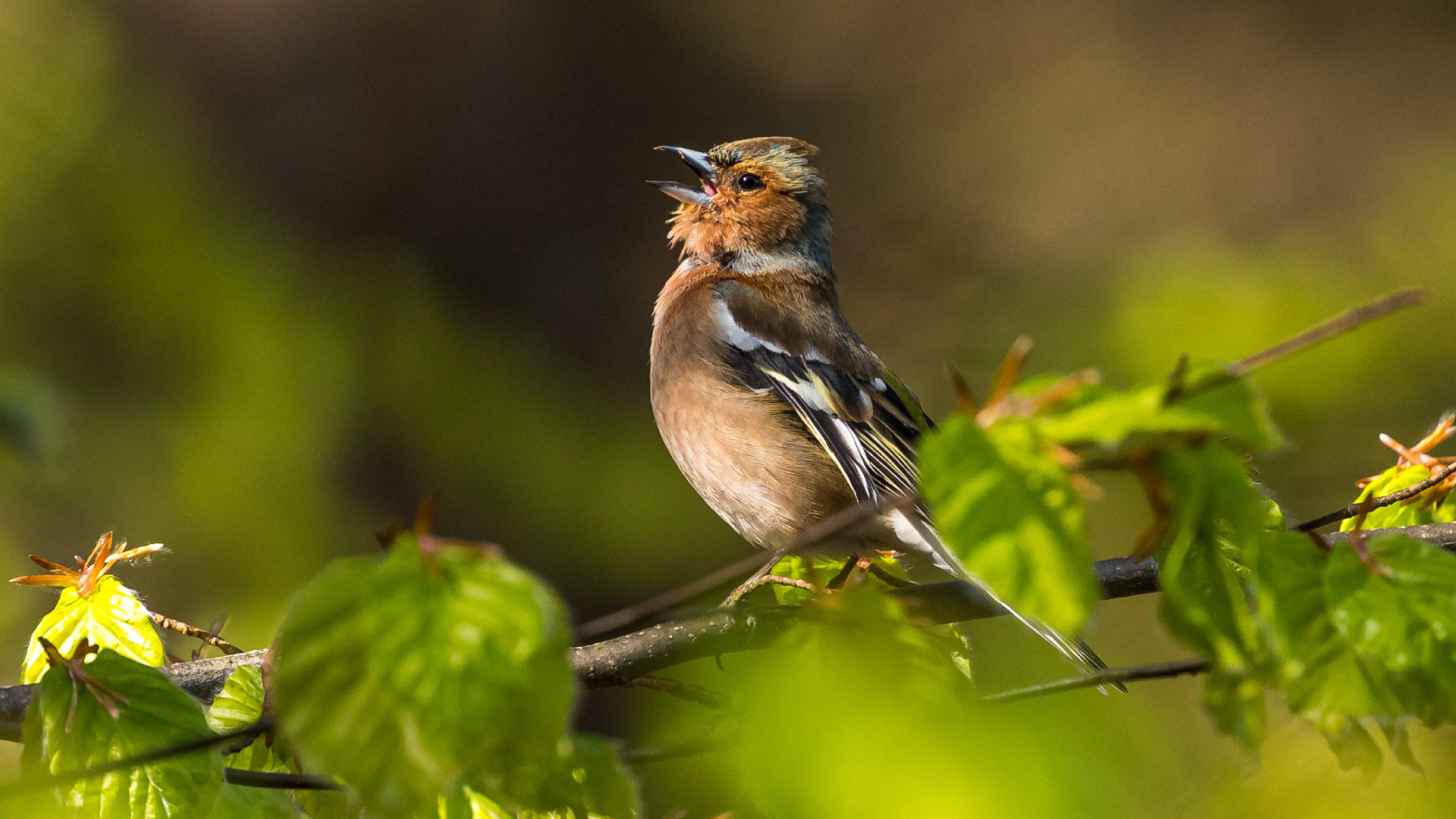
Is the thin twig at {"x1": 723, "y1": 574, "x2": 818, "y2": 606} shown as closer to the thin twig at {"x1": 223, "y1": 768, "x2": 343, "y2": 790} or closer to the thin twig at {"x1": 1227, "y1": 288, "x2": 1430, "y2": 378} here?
the thin twig at {"x1": 223, "y1": 768, "x2": 343, "y2": 790}

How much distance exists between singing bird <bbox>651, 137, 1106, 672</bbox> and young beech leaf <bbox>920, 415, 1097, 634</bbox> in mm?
1939

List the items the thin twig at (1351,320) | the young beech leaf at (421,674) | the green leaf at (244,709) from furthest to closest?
the green leaf at (244,709) < the young beech leaf at (421,674) < the thin twig at (1351,320)

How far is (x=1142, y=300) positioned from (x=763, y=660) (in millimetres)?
5143

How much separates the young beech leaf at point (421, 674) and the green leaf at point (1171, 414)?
1.88ft

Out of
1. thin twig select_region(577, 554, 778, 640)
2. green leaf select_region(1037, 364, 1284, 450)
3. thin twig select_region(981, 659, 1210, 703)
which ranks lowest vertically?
thin twig select_region(981, 659, 1210, 703)

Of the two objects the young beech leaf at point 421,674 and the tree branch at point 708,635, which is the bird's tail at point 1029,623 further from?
the young beech leaf at point 421,674

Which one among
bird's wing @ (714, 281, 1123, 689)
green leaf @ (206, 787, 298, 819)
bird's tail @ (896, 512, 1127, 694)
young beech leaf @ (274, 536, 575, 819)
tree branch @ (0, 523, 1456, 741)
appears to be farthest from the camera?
bird's wing @ (714, 281, 1123, 689)

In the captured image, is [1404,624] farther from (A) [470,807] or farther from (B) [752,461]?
(B) [752,461]

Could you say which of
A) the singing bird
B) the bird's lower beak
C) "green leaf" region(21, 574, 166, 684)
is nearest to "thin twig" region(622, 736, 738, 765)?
"green leaf" region(21, 574, 166, 684)

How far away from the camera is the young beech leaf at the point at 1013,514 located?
1.22 m

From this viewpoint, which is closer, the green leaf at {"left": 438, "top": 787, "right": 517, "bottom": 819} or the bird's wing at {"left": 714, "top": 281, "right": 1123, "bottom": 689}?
the green leaf at {"left": 438, "top": 787, "right": 517, "bottom": 819}

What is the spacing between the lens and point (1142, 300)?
6250 millimetres

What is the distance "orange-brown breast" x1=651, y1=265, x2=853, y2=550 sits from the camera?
374 cm

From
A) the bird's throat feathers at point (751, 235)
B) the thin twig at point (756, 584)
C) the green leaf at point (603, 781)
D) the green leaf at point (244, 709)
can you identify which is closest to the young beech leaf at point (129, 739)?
the green leaf at point (244, 709)
